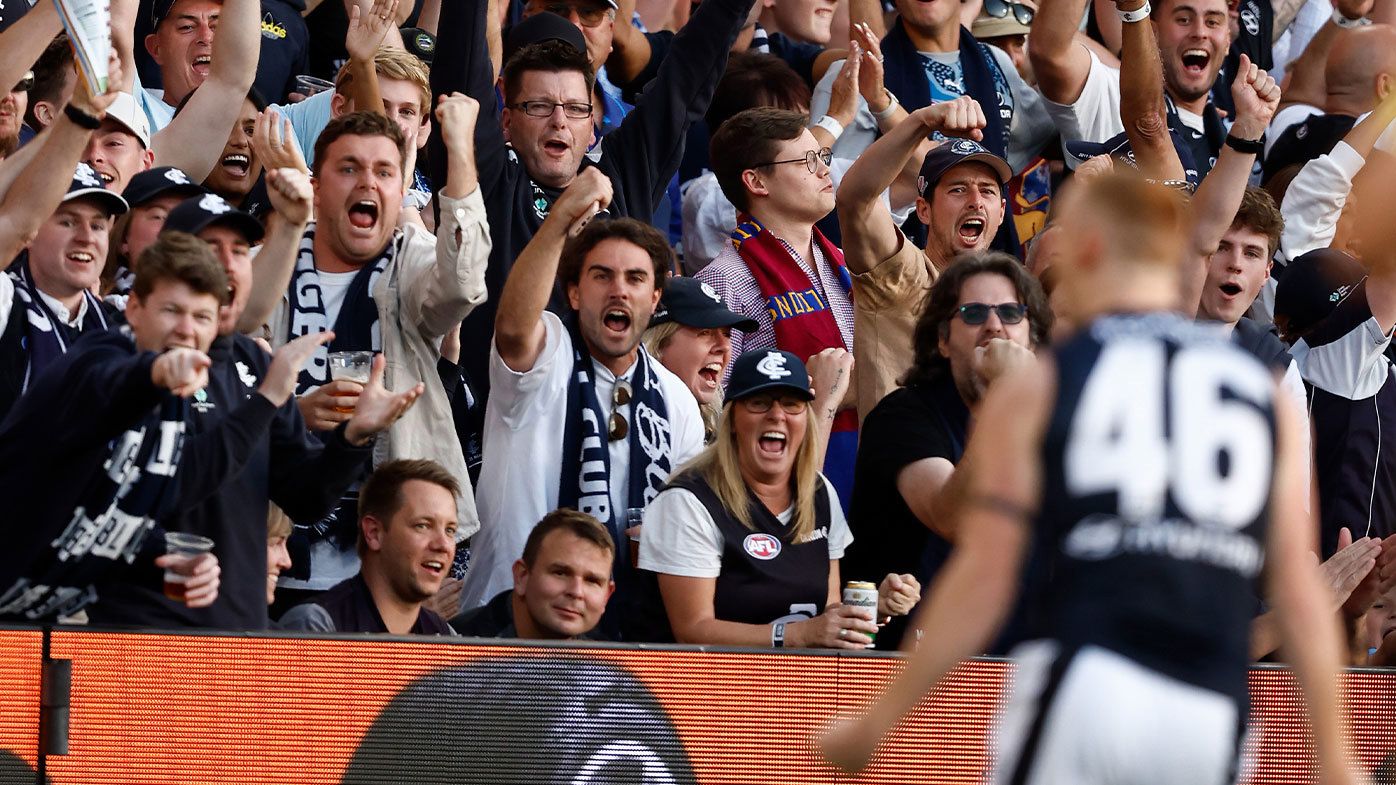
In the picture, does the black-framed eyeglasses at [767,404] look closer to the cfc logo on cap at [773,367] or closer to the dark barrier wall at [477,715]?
the cfc logo on cap at [773,367]

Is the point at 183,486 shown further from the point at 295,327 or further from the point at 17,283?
the point at 295,327

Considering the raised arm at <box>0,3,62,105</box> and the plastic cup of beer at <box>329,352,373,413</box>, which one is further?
the raised arm at <box>0,3,62,105</box>

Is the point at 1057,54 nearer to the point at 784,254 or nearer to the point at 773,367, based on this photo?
the point at 784,254

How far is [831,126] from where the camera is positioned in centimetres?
867

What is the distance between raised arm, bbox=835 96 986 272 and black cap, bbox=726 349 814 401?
898 millimetres

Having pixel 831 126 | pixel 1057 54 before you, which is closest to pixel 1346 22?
pixel 1057 54

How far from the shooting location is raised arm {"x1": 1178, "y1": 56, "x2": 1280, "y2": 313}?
303 inches

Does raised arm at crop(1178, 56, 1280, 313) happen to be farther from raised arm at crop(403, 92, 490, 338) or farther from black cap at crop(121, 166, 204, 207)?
black cap at crop(121, 166, 204, 207)

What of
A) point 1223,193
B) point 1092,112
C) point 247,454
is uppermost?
point 1092,112

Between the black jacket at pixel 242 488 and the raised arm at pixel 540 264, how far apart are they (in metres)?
0.94

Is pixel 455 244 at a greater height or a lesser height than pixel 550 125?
lesser

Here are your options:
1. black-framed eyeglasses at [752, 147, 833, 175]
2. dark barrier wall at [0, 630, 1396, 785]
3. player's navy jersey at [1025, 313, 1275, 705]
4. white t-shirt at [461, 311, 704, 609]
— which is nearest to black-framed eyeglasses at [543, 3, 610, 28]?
black-framed eyeglasses at [752, 147, 833, 175]

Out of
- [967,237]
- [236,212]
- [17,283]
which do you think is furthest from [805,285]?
[17,283]

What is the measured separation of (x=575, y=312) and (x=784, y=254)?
1.15 m
